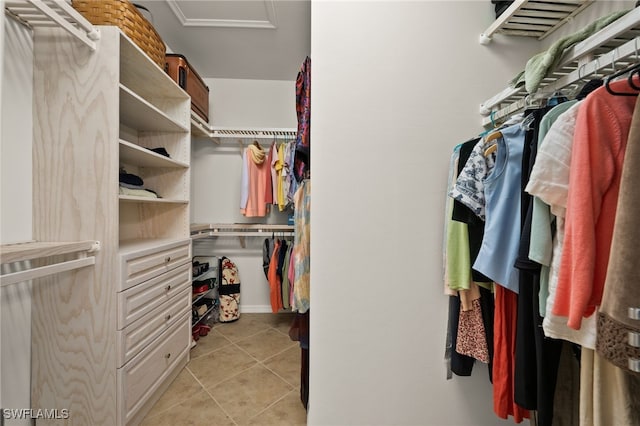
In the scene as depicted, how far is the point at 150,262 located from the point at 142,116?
0.96m

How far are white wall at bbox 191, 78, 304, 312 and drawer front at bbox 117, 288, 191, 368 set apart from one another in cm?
96

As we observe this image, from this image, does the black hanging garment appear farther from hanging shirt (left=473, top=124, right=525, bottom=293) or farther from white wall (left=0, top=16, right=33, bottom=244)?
white wall (left=0, top=16, right=33, bottom=244)

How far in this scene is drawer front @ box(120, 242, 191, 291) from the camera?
3.90ft

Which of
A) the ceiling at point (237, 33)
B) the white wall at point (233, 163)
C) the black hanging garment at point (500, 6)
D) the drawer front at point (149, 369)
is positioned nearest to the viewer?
the black hanging garment at point (500, 6)

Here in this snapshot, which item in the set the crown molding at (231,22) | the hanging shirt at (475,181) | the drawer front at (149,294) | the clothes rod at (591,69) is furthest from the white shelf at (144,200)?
the clothes rod at (591,69)

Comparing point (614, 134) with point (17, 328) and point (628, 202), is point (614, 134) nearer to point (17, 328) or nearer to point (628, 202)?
point (628, 202)

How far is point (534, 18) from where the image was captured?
40.7 inches

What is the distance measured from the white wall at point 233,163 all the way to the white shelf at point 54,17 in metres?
1.52

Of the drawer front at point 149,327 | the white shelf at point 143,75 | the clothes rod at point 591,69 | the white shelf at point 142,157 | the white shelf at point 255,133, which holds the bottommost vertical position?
the drawer front at point 149,327

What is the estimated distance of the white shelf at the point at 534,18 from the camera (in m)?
0.94

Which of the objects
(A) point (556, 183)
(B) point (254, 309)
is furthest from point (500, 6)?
(B) point (254, 309)

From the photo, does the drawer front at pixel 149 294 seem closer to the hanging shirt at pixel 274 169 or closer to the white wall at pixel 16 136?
the white wall at pixel 16 136

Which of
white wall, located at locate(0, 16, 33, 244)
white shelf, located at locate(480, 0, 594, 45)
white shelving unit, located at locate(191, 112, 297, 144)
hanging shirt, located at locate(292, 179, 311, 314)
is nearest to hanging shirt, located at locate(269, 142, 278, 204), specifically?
white shelving unit, located at locate(191, 112, 297, 144)

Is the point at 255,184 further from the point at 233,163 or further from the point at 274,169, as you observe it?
the point at 233,163
